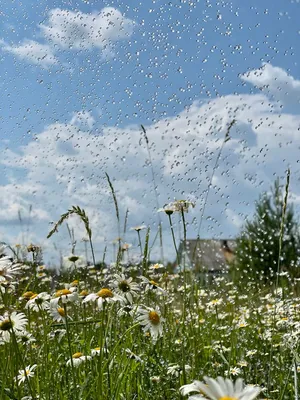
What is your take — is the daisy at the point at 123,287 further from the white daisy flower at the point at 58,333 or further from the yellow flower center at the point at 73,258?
the yellow flower center at the point at 73,258

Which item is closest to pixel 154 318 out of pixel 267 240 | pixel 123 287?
pixel 123 287

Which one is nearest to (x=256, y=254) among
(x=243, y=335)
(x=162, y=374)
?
(x=243, y=335)

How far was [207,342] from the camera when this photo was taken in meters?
3.53

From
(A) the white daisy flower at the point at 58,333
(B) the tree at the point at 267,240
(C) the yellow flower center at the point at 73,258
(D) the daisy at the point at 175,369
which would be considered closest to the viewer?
→ (D) the daisy at the point at 175,369

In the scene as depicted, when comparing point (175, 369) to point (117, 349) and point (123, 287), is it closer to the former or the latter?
point (117, 349)

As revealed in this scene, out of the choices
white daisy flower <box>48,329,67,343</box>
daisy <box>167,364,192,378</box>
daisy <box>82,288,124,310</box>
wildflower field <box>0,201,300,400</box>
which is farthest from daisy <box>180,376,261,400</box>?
white daisy flower <box>48,329,67,343</box>

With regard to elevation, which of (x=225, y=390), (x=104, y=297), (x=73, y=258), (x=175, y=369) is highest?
(x=73, y=258)

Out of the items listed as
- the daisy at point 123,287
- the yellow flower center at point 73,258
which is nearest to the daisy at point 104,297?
the daisy at point 123,287

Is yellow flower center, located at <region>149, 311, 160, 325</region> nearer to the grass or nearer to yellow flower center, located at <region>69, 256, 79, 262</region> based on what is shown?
the grass

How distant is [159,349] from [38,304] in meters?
1.06

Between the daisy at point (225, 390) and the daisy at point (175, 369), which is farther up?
the daisy at point (225, 390)

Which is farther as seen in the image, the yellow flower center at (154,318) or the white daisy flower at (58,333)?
the white daisy flower at (58,333)

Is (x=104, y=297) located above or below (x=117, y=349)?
above

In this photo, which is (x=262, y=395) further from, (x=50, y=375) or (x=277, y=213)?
(x=277, y=213)
